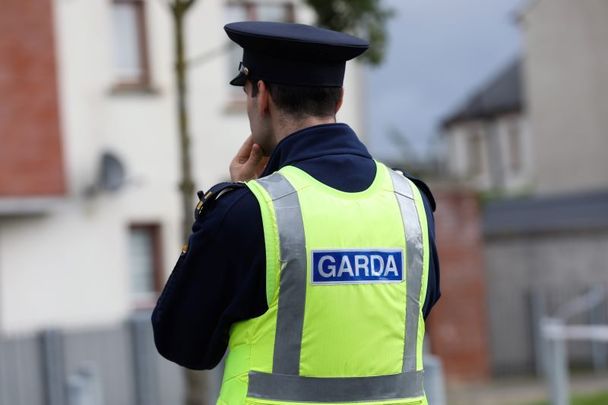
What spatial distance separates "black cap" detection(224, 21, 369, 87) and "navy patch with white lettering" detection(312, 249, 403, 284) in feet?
1.39

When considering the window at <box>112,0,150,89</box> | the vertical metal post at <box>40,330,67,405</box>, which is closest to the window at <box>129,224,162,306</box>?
the window at <box>112,0,150,89</box>

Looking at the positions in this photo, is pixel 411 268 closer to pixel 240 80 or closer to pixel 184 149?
pixel 240 80

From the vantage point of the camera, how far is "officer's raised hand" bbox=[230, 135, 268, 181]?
3645 millimetres

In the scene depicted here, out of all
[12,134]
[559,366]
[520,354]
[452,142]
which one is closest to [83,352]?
[12,134]

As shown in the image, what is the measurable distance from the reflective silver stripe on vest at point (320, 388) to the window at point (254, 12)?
1755cm

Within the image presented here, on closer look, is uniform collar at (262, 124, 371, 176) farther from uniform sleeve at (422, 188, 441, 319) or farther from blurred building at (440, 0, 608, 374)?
blurred building at (440, 0, 608, 374)

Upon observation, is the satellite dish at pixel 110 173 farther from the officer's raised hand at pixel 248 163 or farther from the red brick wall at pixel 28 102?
the officer's raised hand at pixel 248 163

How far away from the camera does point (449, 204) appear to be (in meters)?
21.5

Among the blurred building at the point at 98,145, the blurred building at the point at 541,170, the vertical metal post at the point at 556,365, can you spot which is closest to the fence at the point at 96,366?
the blurred building at the point at 98,145

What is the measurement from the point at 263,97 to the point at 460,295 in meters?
18.5

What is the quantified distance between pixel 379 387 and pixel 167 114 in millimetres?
17281

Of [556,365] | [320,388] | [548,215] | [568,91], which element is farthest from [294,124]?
[568,91]

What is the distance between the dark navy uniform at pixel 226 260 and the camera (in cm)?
328

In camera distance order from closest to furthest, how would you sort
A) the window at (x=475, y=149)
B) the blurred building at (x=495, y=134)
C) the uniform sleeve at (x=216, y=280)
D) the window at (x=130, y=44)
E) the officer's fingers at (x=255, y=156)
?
1. the uniform sleeve at (x=216, y=280)
2. the officer's fingers at (x=255, y=156)
3. the window at (x=130, y=44)
4. the blurred building at (x=495, y=134)
5. the window at (x=475, y=149)
